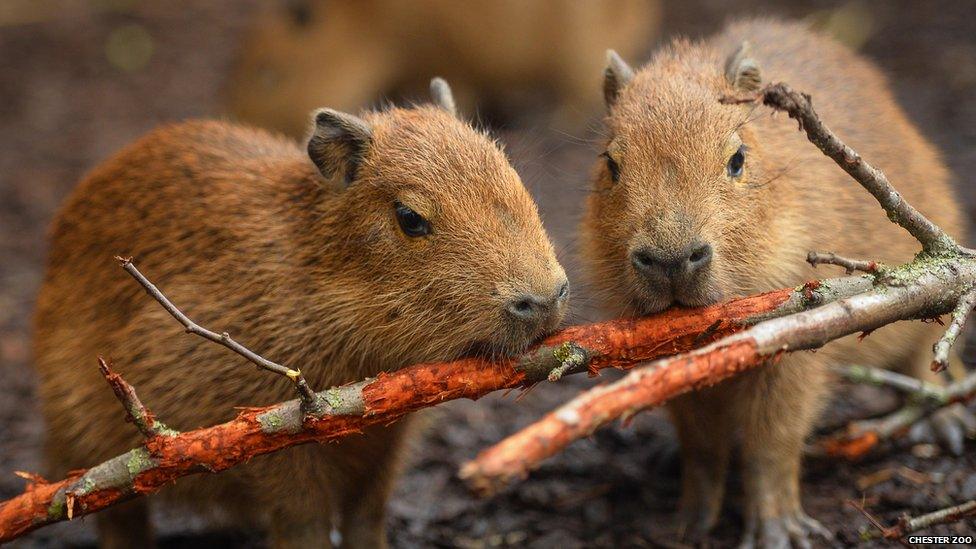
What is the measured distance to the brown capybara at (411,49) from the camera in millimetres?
11195

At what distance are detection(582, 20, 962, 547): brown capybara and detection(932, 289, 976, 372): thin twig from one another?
3.06 ft

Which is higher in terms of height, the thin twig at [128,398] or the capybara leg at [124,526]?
the capybara leg at [124,526]

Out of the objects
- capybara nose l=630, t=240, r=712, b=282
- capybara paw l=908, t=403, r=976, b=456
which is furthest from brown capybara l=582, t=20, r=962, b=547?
capybara paw l=908, t=403, r=976, b=456

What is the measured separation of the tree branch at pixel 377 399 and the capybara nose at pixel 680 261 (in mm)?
170

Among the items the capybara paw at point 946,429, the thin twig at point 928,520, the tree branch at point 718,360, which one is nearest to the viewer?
the tree branch at point 718,360

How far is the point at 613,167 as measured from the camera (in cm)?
484

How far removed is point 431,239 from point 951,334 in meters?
2.07

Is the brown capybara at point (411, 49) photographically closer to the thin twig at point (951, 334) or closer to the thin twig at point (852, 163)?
the thin twig at point (852, 163)

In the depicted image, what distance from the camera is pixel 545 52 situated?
11453mm

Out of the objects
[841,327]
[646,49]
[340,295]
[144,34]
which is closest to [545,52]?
[646,49]

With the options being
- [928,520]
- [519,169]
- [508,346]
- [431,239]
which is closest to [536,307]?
[508,346]

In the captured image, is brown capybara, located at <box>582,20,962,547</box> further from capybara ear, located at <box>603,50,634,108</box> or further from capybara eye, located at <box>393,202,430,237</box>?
capybara eye, located at <box>393,202,430,237</box>

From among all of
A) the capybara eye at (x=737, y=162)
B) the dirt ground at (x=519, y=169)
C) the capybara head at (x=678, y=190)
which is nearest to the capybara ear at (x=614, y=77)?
the capybara head at (x=678, y=190)

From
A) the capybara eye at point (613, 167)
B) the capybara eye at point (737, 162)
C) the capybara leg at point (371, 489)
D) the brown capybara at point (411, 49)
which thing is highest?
the brown capybara at point (411, 49)
